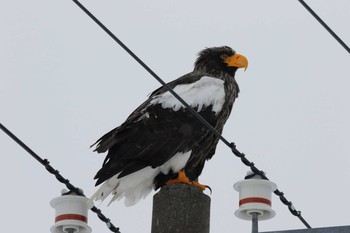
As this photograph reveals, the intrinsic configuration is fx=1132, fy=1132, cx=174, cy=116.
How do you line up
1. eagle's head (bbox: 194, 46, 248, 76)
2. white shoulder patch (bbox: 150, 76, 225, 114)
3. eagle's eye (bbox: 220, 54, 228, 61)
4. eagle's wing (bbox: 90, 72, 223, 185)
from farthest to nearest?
eagle's eye (bbox: 220, 54, 228, 61) → eagle's head (bbox: 194, 46, 248, 76) → white shoulder patch (bbox: 150, 76, 225, 114) → eagle's wing (bbox: 90, 72, 223, 185)

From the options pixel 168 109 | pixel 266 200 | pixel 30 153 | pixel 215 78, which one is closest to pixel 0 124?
pixel 30 153

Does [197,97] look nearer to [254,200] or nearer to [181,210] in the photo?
[181,210]

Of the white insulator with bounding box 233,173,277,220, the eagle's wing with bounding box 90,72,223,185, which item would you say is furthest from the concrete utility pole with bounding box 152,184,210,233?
A: the eagle's wing with bounding box 90,72,223,185

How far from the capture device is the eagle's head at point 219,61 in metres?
11.4

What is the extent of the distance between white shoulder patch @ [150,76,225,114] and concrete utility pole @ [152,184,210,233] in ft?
8.53

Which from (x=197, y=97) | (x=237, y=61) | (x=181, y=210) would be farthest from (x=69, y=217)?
(x=237, y=61)

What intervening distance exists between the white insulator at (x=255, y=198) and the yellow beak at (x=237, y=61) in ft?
13.6

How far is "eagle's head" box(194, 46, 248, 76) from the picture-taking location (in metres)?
11.4

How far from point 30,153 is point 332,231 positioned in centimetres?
192

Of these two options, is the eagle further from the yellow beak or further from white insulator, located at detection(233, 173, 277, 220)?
white insulator, located at detection(233, 173, 277, 220)

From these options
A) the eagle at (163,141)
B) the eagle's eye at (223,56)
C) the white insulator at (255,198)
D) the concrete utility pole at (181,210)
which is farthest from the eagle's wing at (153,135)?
the white insulator at (255,198)

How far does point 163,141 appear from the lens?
32.2 ft

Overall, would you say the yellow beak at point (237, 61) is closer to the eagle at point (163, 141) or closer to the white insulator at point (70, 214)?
the eagle at point (163, 141)

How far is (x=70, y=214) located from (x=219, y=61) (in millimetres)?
4482
